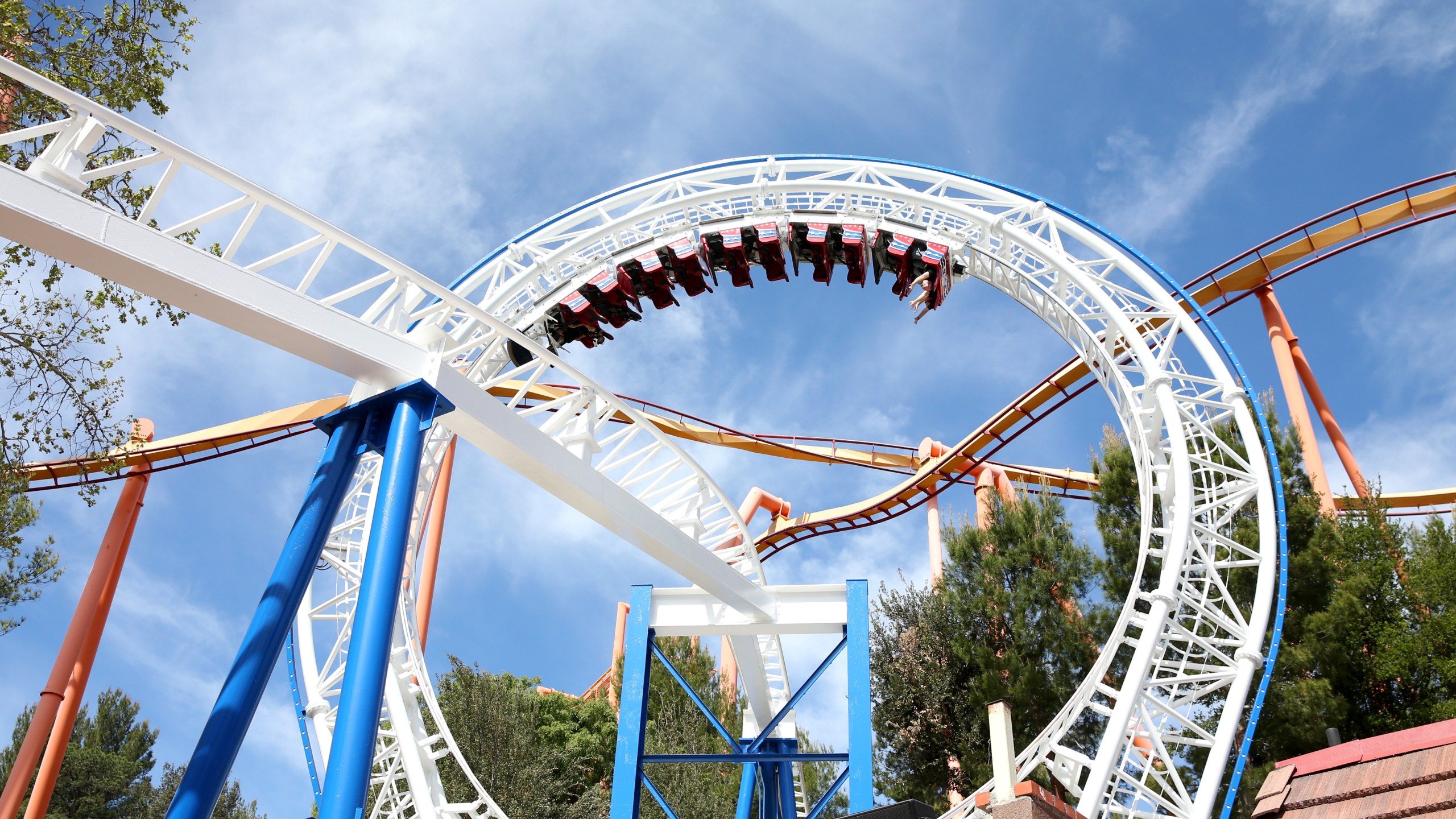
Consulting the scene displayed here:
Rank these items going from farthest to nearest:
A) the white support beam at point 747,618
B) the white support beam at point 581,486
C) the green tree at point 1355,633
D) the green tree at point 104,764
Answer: the green tree at point 104,764, the green tree at point 1355,633, the white support beam at point 747,618, the white support beam at point 581,486

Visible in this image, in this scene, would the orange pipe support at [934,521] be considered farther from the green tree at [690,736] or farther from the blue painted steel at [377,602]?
the blue painted steel at [377,602]

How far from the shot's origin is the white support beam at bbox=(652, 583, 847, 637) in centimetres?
934

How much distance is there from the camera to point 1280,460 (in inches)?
545

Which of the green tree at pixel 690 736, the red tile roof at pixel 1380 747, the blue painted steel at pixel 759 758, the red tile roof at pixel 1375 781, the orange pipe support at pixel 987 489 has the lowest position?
the red tile roof at pixel 1375 781

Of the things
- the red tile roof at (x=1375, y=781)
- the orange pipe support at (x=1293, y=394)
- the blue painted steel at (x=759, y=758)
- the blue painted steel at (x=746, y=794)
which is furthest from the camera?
the orange pipe support at (x=1293, y=394)

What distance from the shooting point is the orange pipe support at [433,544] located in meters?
16.2

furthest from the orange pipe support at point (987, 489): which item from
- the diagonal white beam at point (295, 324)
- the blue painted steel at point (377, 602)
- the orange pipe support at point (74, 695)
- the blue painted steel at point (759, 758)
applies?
the orange pipe support at point (74, 695)

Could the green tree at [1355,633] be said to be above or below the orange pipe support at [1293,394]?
below

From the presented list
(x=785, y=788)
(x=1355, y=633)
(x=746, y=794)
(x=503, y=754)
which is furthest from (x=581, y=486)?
(x=1355, y=633)

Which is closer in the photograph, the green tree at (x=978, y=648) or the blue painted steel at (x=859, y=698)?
the blue painted steel at (x=859, y=698)

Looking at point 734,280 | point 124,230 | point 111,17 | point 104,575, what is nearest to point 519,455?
point 124,230

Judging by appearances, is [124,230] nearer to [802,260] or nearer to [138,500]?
[802,260]

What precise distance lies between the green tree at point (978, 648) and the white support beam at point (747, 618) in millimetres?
5118

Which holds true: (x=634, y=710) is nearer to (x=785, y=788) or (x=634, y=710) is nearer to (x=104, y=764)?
(x=785, y=788)
